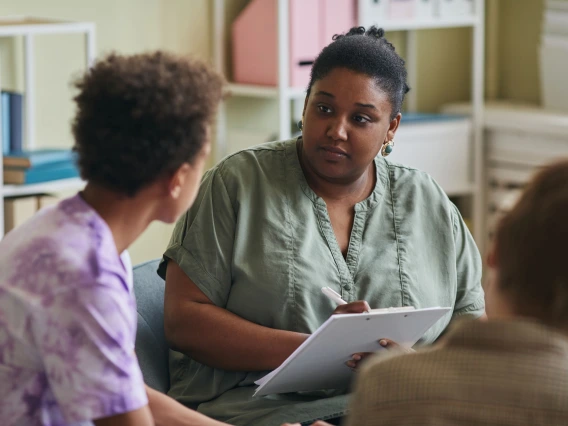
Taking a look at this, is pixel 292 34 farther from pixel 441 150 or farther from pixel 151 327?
pixel 151 327

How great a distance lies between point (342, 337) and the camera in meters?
1.59

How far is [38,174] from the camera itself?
9.28 ft

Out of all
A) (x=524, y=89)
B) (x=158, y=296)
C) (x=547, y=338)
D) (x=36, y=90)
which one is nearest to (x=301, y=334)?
(x=158, y=296)

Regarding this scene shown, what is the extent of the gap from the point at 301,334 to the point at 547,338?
78cm

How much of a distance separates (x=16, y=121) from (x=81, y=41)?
0.55 m

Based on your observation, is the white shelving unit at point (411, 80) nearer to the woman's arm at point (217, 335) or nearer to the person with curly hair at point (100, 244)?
the woman's arm at point (217, 335)

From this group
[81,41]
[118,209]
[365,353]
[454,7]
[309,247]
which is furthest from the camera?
[454,7]

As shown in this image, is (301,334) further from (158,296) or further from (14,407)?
(14,407)

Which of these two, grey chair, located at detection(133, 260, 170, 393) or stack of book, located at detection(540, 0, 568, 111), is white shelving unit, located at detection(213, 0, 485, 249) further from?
grey chair, located at detection(133, 260, 170, 393)

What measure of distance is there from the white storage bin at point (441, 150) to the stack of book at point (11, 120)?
1.44 meters

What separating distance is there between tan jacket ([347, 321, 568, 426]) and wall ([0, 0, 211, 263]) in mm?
2244

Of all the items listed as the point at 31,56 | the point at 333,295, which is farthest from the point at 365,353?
the point at 31,56

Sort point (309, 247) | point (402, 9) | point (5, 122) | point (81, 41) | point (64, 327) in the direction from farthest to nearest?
point (402, 9) → point (81, 41) → point (5, 122) → point (309, 247) → point (64, 327)

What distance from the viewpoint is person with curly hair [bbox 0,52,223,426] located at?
1123mm
